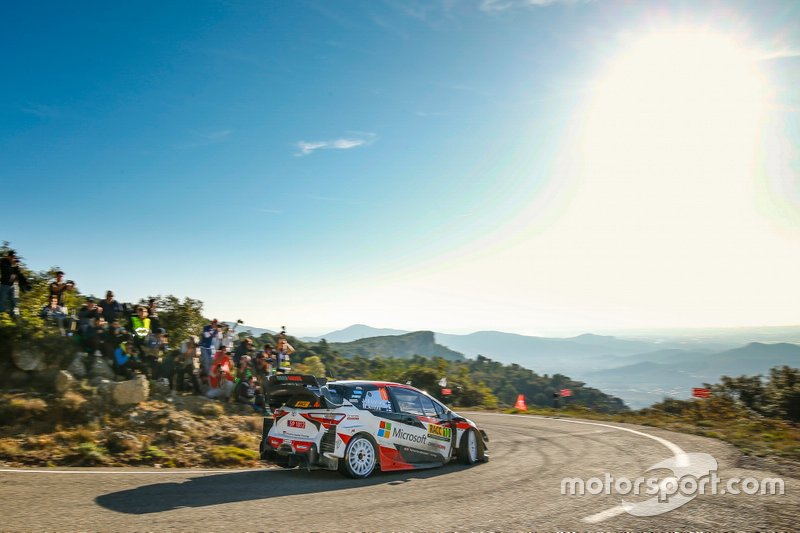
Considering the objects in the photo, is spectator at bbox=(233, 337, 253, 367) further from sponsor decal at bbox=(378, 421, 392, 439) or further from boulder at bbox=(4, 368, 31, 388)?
sponsor decal at bbox=(378, 421, 392, 439)

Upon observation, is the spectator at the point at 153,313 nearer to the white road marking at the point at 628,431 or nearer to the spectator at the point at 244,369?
the spectator at the point at 244,369

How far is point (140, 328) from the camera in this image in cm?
1395

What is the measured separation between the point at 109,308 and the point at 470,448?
10.6 m

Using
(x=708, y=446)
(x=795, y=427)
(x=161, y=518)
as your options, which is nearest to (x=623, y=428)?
(x=708, y=446)

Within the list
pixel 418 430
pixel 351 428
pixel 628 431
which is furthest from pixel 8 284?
pixel 628 431

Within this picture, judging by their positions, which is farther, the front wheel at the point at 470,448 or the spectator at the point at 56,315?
the spectator at the point at 56,315

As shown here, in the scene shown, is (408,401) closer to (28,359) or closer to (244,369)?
(244,369)

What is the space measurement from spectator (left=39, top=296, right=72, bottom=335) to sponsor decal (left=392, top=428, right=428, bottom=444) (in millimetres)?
9701

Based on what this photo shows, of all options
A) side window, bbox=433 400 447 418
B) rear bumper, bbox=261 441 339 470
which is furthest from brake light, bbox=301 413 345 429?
side window, bbox=433 400 447 418

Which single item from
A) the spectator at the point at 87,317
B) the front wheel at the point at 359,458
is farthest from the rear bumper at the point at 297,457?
the spectator at the point at 87,317

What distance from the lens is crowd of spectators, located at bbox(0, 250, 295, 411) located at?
1267 centimetres

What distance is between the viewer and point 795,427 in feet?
50.6

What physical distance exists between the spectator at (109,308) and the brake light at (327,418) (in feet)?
28.2

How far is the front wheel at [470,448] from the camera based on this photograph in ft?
32.5
